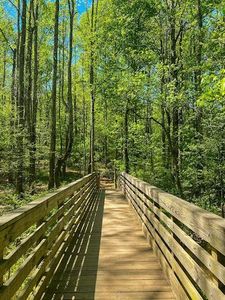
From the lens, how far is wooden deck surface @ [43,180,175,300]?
4141 millimetres

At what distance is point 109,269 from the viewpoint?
506 cm

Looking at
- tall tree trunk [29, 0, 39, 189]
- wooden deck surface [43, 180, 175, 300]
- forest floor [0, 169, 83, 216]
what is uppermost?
tall tree trunk [29, 0, 39, 189]

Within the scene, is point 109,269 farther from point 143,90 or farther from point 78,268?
point 143,90

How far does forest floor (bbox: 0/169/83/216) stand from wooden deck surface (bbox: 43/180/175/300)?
4.58 m

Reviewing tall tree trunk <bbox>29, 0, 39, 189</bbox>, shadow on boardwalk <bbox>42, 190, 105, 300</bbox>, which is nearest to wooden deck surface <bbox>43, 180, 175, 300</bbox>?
shadow on boardwalk <bbox>42, 190, 105, 300</bbox>

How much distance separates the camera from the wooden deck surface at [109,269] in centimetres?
414

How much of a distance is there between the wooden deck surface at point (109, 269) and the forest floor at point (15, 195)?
4575 mm

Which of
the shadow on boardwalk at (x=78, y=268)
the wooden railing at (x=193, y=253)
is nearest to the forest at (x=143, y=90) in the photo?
the wooden railing at (x=193, y=253)

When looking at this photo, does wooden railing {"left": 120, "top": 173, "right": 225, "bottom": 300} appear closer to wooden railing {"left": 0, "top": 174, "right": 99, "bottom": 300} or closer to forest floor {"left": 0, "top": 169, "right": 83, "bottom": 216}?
wooden railing {"left": 0, "top": 174, "right": 99, "bottom": 300}

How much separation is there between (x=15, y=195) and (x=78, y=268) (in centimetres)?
939

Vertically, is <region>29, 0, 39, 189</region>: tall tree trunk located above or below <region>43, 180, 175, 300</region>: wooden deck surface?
above

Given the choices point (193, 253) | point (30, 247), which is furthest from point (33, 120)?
point (193, 253)

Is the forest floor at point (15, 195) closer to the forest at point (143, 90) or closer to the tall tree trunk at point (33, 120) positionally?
the forest at point (143, 90)

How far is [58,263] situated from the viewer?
5113 mm
